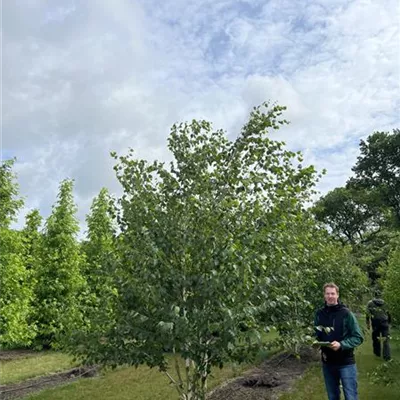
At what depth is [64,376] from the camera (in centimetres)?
1109

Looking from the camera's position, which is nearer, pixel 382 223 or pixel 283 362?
pixel 283 362

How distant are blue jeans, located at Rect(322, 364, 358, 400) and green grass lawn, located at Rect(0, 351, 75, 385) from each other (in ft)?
25.3

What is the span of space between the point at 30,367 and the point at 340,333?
40.1 feet

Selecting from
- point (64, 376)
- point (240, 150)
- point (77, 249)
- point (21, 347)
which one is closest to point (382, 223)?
point (77, 249)

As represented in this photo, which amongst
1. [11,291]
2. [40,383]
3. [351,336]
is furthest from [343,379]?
[11,291]

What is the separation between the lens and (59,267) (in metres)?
19.8

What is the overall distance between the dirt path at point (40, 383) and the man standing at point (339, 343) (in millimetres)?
6999

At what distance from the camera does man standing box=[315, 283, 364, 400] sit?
4.64 m

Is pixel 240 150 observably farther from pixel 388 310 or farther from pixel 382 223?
pixel 382 223

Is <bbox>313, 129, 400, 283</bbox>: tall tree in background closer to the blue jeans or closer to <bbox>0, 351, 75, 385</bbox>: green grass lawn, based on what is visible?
<bbox>0, 351, 75, 385</bbox>: green grass lawn

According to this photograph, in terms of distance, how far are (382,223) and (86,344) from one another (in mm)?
39486

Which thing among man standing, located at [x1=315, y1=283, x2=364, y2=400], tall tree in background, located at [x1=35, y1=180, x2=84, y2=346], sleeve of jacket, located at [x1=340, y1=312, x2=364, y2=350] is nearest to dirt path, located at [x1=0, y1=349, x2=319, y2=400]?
man standing, located at [x1=315, y1=283, x2=364, y2=400]

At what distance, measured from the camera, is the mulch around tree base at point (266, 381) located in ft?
25.2

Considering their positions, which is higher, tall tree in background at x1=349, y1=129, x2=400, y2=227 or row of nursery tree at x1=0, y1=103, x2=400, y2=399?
tall tree in background at x1=349, y1=129, x2=400, y2=227
